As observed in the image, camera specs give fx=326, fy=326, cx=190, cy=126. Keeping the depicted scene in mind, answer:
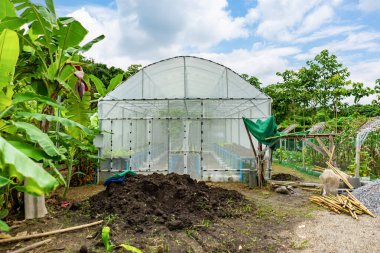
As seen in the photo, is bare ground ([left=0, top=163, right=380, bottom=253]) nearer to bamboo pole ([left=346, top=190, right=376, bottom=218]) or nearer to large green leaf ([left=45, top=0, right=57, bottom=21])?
bamboo pole ([left=346, top=190, right=376, bottom=218])

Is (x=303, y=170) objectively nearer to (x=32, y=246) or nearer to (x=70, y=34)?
(x=70, y=34)

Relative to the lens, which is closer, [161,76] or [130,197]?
[130,197]

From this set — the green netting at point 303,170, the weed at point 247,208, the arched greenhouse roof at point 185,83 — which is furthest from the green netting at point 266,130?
the green netting at point 303,170

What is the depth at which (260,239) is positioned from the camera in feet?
15.6

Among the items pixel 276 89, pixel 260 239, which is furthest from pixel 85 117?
pixel 276 89

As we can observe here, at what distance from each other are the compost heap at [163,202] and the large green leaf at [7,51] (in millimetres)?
2773

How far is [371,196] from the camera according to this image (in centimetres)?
670

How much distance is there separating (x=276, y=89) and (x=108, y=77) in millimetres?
11463

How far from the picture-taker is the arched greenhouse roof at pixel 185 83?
31.6 feet

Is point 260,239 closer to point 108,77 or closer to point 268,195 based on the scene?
point 268,195

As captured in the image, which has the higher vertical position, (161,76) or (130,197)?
(161,76)

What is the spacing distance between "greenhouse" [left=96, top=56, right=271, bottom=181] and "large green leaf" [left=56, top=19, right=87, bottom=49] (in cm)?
437

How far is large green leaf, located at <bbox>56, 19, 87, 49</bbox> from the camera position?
15.7 feet

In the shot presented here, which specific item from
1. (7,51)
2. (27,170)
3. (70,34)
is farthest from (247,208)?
(7,51)
